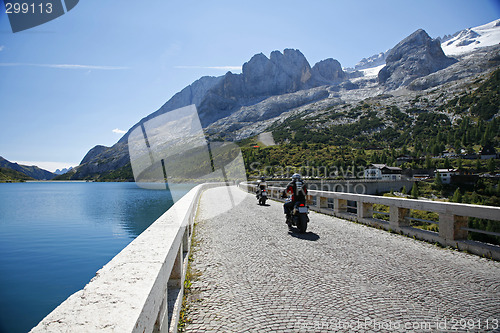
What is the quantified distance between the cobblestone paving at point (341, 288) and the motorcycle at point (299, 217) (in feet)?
4.32

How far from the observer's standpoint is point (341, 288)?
4.08 m

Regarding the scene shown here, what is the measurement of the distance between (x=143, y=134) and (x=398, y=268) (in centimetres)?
1232

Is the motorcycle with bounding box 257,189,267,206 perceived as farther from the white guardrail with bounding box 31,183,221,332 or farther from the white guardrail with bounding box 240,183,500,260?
the white guardrail with bounding box 31,183,221,332

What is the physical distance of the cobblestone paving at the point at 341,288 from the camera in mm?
3143

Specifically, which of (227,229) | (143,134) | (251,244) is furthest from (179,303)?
(143,134)

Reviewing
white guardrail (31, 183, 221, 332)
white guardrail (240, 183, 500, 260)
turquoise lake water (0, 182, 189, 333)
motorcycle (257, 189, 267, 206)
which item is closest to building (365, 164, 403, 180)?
turquoise lake water (0, 182, 189, 333)

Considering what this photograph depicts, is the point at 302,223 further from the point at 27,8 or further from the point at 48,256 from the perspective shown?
the point at 48,256

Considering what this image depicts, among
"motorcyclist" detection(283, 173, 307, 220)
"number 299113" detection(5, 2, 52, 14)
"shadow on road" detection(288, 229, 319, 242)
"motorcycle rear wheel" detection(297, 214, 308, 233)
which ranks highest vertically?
"number 299113" detection(5, 2, 52, 14)

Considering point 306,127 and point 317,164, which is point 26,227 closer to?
point 317,164

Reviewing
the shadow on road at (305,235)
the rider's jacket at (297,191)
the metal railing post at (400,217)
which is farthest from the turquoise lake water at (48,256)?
the metal railing post at (400,217)

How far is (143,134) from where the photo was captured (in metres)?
14.2

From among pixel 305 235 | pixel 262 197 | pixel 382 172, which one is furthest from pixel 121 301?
pixel 382 172

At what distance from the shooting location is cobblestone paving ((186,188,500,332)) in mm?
3143

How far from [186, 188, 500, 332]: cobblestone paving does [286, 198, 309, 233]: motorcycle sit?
1316 mm
